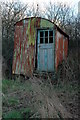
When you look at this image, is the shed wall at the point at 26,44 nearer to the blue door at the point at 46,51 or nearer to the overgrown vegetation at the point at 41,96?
the blue door at the point at 46,51

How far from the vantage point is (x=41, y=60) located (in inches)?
342

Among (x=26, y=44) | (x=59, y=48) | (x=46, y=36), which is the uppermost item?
(x=46, y=36)

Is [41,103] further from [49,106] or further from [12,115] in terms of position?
[12,115]

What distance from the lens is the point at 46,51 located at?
862 cm

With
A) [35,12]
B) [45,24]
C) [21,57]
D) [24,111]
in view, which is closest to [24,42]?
[21,57]

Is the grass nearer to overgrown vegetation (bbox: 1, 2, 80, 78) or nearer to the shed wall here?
the shed wall

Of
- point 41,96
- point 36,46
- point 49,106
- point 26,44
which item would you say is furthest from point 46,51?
point 49,106

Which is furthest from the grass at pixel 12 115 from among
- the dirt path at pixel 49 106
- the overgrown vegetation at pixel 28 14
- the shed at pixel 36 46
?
the overgrown vegetation at pixel 28 14

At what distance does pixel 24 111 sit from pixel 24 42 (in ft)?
17.5

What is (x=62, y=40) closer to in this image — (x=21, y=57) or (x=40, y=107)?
(x=21, y=57)

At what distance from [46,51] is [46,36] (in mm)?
727

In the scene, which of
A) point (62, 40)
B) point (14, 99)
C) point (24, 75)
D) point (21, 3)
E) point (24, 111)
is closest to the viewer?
point (24, 111)

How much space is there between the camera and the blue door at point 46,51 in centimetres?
855

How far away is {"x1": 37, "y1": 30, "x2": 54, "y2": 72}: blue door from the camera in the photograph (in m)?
8.55
